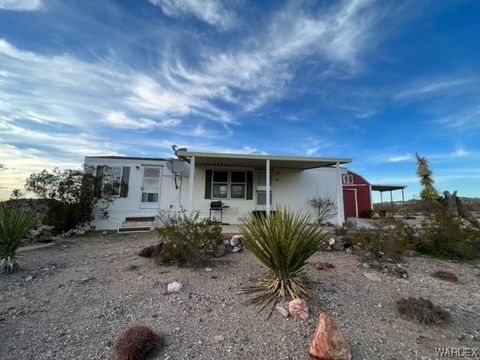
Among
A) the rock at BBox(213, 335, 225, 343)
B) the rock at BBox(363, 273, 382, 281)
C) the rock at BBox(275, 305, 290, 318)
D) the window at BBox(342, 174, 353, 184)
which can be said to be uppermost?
the window at BBox(342, 174, 353, 184)

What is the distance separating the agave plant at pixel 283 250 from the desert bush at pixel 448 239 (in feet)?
15.0

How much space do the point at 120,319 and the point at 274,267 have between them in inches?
83.6

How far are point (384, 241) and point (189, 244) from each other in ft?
13.7

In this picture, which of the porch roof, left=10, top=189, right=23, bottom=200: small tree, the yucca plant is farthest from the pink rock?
left=10, top=189, right=23, bottom=200: small tree

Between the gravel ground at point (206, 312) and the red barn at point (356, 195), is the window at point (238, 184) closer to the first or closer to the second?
the gravel ground at point (206, 312)

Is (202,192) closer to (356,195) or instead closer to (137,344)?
(137,344)

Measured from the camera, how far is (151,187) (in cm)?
1067

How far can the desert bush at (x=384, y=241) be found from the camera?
16.3 feet

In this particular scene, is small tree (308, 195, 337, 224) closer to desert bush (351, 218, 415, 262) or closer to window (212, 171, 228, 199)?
window (212, 171, 228, 199)

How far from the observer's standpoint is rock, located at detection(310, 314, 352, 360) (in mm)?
2145

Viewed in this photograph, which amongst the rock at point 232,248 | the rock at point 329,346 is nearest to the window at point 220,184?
the rock at point 232,248

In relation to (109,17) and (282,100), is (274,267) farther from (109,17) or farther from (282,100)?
(282,100)

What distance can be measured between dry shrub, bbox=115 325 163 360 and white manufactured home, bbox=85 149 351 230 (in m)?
7.44

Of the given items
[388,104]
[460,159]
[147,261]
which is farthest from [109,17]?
[460,159]
